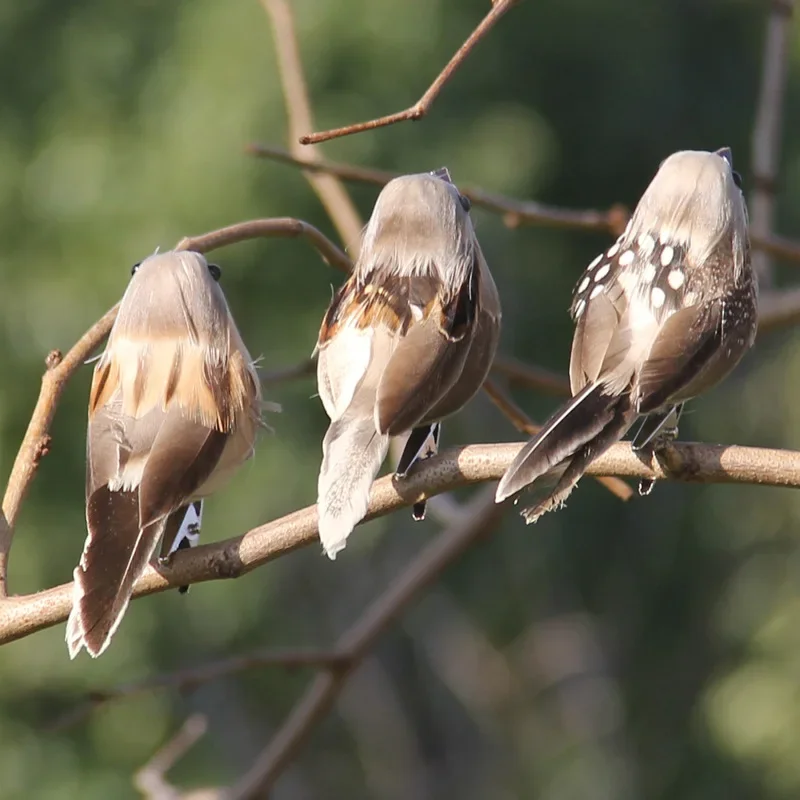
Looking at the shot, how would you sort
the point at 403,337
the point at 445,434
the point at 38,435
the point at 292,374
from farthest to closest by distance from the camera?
the point at 445,434 < the point at 292,374 < the point at 403,337 < the point at 38,435

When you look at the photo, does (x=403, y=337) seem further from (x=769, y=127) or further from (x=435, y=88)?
(x=769, y=127)

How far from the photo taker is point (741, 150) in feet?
48.9

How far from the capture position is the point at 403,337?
3.01m

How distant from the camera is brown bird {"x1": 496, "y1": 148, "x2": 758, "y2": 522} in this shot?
2805mm

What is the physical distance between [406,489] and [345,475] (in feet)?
0.38

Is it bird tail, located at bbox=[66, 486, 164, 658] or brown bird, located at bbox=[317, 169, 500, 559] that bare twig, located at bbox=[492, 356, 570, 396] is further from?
bird tail, located at bbox=[66, 486, 164, 658]

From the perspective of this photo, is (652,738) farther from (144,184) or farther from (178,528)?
(178,528)

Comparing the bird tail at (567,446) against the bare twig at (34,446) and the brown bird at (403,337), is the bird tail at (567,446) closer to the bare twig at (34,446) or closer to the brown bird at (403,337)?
the brown bird at (403,337)

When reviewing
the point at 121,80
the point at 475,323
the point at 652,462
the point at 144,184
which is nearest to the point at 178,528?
the point at 475,323

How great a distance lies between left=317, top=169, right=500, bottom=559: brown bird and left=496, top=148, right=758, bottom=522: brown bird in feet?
0.77

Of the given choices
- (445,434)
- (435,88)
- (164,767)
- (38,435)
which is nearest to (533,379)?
(164,767)

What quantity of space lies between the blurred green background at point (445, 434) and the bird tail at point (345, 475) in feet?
15.8

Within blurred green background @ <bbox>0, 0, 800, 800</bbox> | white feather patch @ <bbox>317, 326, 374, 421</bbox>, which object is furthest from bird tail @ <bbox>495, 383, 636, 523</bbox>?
blurred green background @ <bbox>0, 0, 800, 800</bbox>

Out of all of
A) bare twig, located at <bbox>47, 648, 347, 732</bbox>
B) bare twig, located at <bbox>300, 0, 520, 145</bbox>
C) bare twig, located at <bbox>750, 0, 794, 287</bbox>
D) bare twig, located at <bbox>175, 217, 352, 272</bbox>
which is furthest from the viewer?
bare twig, located at <bbox>750, 0, 794, 287</bbox>
